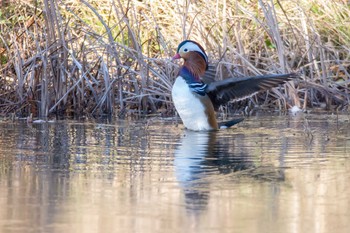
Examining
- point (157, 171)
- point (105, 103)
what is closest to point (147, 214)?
point (157, 171)

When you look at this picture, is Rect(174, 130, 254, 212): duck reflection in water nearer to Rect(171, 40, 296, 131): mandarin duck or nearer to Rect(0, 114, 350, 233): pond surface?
Rect(0, 114, 350, 233): pond surface

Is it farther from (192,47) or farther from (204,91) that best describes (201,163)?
(192,47)

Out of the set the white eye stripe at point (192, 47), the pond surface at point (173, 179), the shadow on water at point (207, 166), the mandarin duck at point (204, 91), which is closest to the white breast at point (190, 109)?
the mandarin duck at point (204, 91)

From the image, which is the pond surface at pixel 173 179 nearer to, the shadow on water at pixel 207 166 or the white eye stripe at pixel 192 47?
the shadow on water at pixel 207 166

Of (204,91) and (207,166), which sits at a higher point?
(204,91)

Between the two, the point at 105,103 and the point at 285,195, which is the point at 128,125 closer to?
the point at 105,103

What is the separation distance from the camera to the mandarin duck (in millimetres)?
8055

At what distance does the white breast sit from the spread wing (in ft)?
0.78

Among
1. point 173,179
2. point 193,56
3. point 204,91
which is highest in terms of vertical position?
point 193,56

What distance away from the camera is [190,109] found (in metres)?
8.05

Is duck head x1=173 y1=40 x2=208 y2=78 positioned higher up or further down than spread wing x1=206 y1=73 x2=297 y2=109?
higher up

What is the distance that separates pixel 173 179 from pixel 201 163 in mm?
681

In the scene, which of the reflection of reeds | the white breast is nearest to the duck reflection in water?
the white breast

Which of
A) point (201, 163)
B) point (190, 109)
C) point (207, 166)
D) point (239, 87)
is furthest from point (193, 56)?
point (207, 166)
